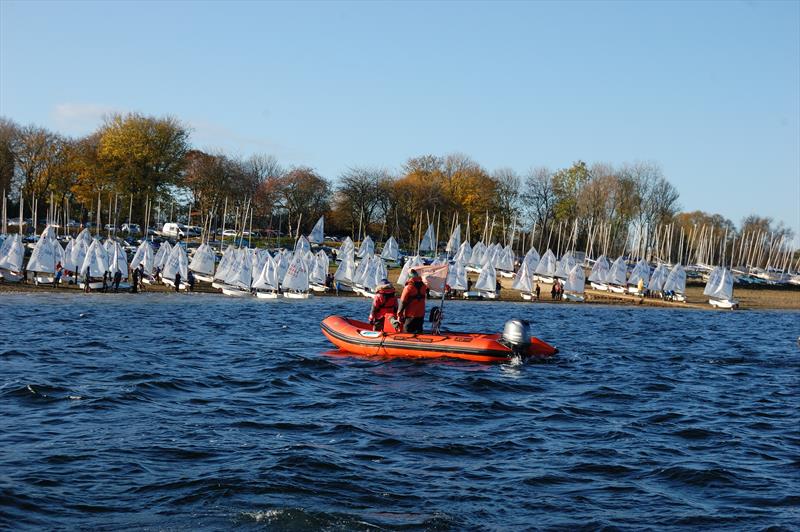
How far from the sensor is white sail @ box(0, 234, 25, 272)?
176 feet

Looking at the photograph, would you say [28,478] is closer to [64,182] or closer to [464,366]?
[464,366]

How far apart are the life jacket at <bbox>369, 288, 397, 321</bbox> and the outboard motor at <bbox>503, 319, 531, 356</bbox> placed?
3549 mm

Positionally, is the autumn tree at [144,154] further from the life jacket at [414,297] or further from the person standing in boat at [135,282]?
the life jacket at [414,297]

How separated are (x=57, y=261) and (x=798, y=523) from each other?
2015 inches

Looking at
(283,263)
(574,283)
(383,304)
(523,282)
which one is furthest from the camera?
(574,283)

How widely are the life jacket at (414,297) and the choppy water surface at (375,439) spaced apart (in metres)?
1.67

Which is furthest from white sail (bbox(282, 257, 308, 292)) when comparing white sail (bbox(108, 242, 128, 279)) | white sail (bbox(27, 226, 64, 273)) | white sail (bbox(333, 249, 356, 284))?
white sail (bbox(27, 226, 64, 273))

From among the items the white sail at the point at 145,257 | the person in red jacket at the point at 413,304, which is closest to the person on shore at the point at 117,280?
the white sail at the point at 145,257

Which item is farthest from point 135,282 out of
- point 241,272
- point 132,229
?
point 132,229

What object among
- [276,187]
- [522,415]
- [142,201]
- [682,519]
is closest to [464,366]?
[522,415]

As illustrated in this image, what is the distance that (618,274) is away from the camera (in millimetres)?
81938

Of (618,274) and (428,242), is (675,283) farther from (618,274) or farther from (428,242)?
(428,242)

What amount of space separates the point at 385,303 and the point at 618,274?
5825cm

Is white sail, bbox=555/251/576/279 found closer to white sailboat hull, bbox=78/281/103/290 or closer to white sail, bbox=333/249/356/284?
white sail, bbox=333/249/356/284
